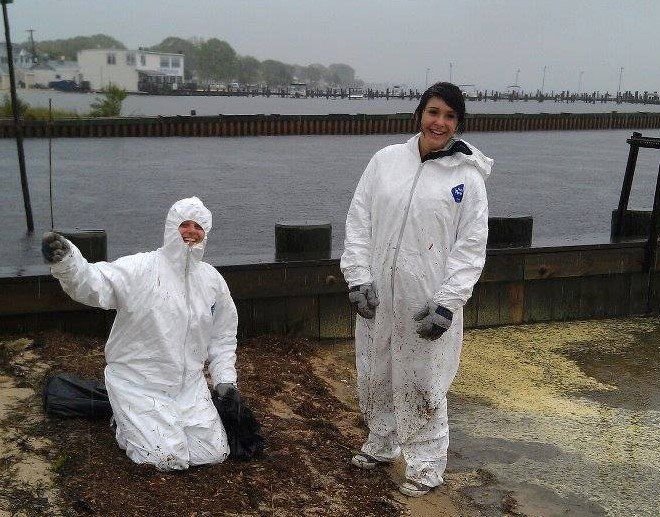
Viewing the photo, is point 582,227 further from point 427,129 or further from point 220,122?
point 220,122

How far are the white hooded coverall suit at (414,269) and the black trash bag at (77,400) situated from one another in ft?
5.10

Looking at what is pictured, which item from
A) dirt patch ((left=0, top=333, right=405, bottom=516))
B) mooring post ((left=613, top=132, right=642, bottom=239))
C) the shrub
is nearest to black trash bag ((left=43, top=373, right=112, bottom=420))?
dirt patch ((left=0, top=333, right=405, bottom=516))

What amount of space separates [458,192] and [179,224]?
1446 mm

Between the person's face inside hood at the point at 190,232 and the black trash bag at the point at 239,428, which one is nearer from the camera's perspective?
the person's face inside hood at the point at 190,232

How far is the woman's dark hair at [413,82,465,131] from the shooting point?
14.4ft

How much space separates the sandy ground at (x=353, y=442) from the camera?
4363 millimetres

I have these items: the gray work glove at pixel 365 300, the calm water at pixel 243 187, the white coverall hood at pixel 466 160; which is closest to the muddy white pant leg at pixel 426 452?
the gray work glove at pixel 365 300

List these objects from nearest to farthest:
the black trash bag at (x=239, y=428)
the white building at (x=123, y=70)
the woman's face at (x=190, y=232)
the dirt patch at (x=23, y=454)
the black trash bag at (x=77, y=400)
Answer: the dirt patch at (x=23, y=454) < the woman's face at (x=190, y=232) < the black trash bag at (x=239, y=428) < the black trash bag at (x=77, y=400) < the white building at (x=123, y=70)

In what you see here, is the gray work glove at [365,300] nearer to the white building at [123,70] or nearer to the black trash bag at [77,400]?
the black trash bag at [77,400]

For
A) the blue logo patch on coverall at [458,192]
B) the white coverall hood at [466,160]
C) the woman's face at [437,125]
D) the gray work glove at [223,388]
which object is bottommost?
the gray work glove at [223,388]

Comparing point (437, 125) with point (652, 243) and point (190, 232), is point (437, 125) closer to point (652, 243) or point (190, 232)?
point (190, 232)

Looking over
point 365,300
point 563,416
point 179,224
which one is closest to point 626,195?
point 563,416

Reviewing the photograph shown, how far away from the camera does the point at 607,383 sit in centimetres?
734

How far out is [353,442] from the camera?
17.9 feet
